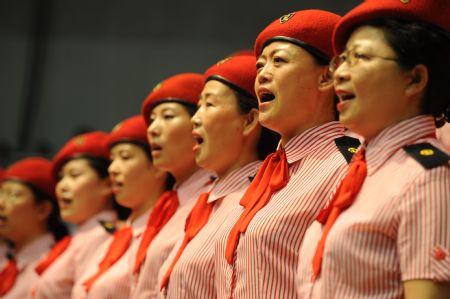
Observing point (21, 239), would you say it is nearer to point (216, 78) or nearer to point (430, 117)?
point (216, 78)

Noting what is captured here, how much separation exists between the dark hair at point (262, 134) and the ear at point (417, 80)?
98 centimetres

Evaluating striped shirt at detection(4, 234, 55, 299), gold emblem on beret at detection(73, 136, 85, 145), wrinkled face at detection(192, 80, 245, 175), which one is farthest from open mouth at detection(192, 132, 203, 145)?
striped shirt at detection(4, 234, 55, 299)

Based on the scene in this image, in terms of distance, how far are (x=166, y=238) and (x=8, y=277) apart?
1746 millimetres

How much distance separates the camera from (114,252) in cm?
397

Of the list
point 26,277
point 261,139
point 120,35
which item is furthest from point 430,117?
point 120,35

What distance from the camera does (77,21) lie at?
7.47m

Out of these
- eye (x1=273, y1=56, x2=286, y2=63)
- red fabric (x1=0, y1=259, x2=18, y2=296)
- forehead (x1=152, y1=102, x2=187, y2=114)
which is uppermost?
eye (x1=273, y1=56, x2=286, y2=63)

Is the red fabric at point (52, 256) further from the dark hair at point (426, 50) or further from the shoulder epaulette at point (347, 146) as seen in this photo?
the dark hair at point (426, 50)

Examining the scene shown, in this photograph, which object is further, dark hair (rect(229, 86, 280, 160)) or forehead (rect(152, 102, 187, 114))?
forehead (rect(152, 102, 187, 114))

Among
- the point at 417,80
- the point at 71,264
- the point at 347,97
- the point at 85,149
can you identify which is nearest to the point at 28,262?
the point at 71,264

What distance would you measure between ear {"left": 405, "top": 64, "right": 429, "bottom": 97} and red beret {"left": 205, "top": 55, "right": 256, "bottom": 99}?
102 centimetres

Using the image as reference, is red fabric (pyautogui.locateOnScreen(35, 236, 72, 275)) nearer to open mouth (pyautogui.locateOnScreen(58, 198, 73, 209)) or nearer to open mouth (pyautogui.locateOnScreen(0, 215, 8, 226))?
open mouth (pyautogui.locateOnScreen(58, 198, 73, 209))

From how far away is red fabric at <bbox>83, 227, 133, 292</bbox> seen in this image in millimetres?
3943

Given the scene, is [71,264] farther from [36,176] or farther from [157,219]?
[157,219]
